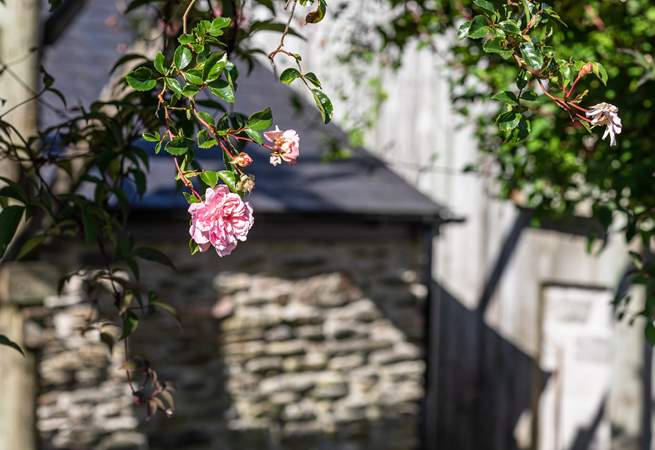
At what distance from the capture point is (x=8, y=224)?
1.73 metres

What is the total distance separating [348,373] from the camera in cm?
598

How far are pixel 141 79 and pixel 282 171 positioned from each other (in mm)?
4576

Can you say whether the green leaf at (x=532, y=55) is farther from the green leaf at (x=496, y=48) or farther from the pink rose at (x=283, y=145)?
the pink rose at (x=283, y=145)

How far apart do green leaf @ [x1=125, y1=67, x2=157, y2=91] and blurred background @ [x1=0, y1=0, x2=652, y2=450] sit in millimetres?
2877

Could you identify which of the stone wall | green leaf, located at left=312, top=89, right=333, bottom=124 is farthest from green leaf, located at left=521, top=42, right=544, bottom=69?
the stone wall

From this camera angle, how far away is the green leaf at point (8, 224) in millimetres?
1723

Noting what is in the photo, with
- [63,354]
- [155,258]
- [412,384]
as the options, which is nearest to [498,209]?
[412,384]

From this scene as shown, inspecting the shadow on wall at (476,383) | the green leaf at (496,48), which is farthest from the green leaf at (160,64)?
the shadow on wall at (476,383)

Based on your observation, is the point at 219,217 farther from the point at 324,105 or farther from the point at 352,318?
the point at 352,318

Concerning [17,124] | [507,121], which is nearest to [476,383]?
[17,124]

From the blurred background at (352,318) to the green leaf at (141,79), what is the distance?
2.88 m

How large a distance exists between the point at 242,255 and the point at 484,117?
197 centimetres

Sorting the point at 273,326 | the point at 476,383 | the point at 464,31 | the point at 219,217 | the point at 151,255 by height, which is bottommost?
the point at 476,383

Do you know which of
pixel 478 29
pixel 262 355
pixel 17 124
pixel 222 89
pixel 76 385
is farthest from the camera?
pixel 262 355
